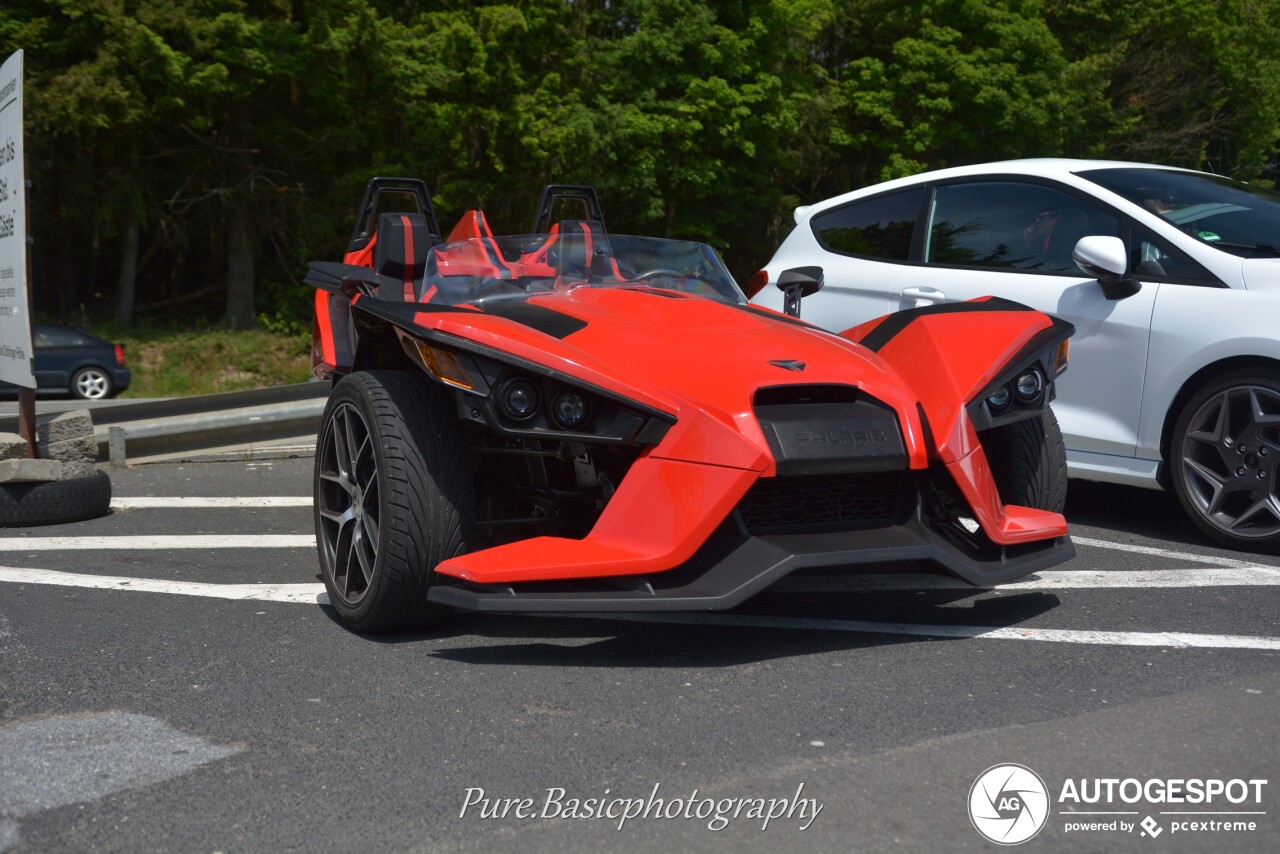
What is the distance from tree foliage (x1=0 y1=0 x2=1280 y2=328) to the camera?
83.3 feet

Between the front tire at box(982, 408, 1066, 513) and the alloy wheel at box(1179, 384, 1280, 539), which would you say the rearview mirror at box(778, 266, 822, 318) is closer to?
the front tire at box(982, 408, 1066, 513)

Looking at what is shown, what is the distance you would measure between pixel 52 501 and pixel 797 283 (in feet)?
12.4

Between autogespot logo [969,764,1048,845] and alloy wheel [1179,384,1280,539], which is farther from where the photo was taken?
alloy wheel [1179,384,1280,539]

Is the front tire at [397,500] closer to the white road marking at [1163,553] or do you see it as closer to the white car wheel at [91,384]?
the white road marking at [1163,553]

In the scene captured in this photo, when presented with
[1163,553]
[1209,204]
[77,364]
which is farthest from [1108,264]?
[77,364]

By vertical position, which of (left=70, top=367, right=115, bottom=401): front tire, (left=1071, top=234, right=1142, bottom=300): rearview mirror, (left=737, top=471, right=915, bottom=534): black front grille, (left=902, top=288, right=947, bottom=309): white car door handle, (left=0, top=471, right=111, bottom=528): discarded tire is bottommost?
(left=70, top=367, right=115, bottom=401): front tire

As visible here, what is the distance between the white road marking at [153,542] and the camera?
5.98 m

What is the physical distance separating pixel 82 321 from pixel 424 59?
918 centimetres

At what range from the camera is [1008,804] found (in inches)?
107

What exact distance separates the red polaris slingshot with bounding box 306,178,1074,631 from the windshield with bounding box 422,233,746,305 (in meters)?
0.17

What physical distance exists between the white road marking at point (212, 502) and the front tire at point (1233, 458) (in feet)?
14.2

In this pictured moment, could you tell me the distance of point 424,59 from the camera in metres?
27.3

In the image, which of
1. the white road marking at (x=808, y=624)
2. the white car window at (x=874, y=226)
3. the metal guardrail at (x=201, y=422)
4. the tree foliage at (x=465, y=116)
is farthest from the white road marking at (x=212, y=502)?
the tree foliage at (x=465, y=116)

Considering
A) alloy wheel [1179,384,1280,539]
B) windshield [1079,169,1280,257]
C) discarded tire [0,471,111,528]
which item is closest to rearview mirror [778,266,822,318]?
windshield [1079,169,1280,257]
